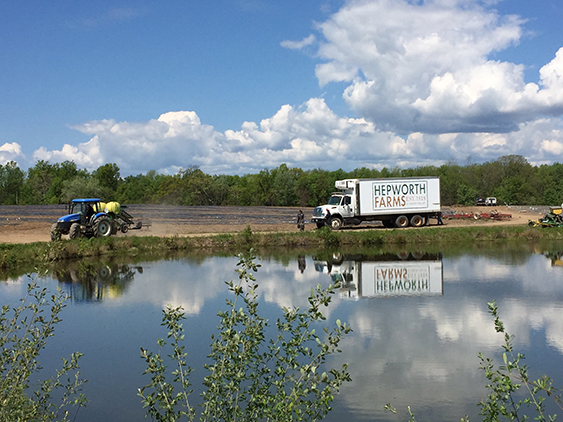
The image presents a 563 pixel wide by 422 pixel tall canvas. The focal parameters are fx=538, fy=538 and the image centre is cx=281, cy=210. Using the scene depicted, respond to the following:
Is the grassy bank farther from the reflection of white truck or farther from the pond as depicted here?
the reflection of white truck

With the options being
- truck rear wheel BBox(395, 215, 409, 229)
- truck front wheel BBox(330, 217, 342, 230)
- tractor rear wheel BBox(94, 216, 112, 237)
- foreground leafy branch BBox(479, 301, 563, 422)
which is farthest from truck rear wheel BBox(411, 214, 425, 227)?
foreground leafy branch BBox(479, 301, 563, 422)

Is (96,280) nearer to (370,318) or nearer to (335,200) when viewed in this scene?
(370,318)

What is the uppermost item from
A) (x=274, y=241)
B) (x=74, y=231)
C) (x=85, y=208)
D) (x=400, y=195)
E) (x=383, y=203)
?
(x=400, y=195)

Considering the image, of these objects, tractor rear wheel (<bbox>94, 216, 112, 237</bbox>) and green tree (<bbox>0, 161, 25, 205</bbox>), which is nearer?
tractor rear wheel (<bbox>94, 216, 112, 237</bbox>)

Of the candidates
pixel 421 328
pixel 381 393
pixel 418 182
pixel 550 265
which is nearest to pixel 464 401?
pixel 381 393

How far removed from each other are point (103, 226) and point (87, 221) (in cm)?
91

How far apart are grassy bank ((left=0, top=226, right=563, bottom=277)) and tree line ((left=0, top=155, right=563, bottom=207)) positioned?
56.2 metres

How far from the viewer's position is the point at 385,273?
2178 cm

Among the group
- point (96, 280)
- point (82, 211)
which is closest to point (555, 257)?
point (96, 280)

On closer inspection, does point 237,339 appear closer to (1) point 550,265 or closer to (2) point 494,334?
(2) point 494,334

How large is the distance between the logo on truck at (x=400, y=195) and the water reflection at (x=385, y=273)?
10.6 m

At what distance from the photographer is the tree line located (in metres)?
99.8

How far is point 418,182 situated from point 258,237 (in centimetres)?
1389

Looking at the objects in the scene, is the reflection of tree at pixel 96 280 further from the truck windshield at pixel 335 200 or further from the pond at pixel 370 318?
the truck windshield at pixel 335 200
